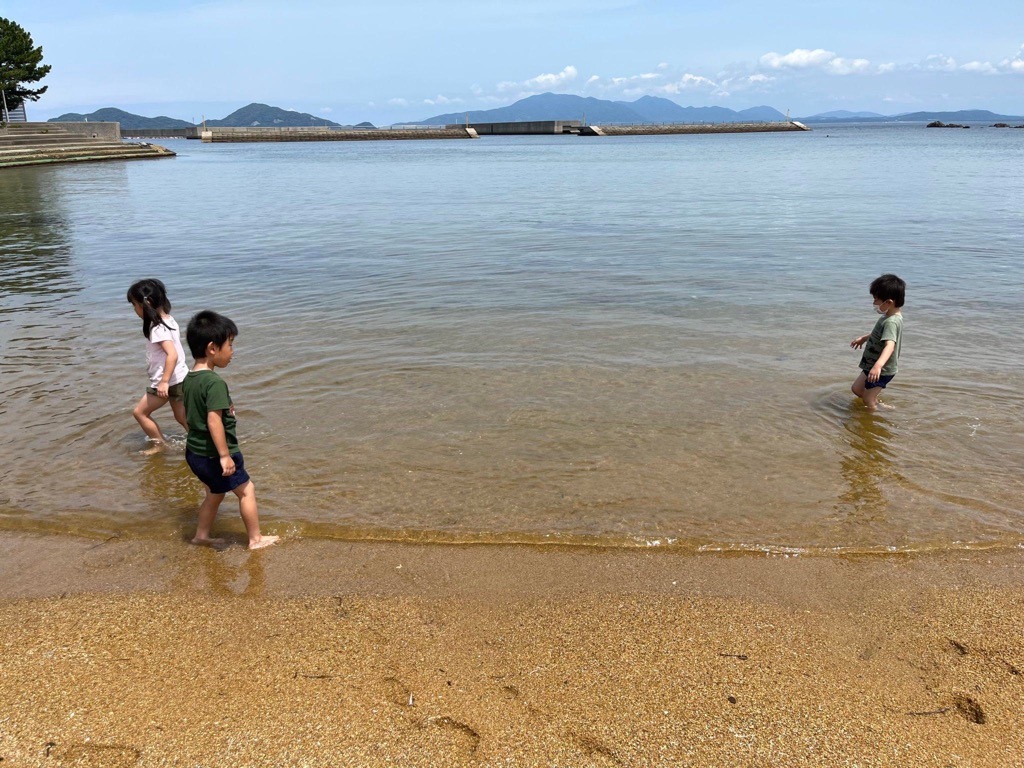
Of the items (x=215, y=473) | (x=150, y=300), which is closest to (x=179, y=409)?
(x=150, y=300)

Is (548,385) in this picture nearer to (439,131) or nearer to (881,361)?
(881,361)

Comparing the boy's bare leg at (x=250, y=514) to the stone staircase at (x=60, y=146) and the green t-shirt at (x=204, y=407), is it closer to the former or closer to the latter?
the green t-shirt at (x=204, y=407)

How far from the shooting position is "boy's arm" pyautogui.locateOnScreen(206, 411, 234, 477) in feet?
Answer: 13.8

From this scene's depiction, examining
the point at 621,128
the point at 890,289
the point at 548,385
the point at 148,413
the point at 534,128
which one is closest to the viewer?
the point at 148,413

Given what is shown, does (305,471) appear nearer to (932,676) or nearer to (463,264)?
(932,676)

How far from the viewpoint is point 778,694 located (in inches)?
123

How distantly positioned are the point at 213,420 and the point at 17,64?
75395 millimetres

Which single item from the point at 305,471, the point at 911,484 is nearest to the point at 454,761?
the point at 305,471

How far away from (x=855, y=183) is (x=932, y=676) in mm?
32264

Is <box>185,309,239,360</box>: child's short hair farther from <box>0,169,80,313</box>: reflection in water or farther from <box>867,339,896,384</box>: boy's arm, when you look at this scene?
<box>0,169,80,313</box>: reflection in water

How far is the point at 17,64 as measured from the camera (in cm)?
6209

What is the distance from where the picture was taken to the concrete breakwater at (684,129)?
124 m

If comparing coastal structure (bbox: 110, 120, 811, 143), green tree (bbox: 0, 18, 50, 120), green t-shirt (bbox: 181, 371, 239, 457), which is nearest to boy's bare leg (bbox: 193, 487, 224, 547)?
green t-shirt (bbox: 181, 371, 239, 457)

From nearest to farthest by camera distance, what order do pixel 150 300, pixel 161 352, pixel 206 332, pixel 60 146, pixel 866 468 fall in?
pixel 206 332
pixel 150 300
pixel 866 468
pixel 161 352
pixel 60 146
